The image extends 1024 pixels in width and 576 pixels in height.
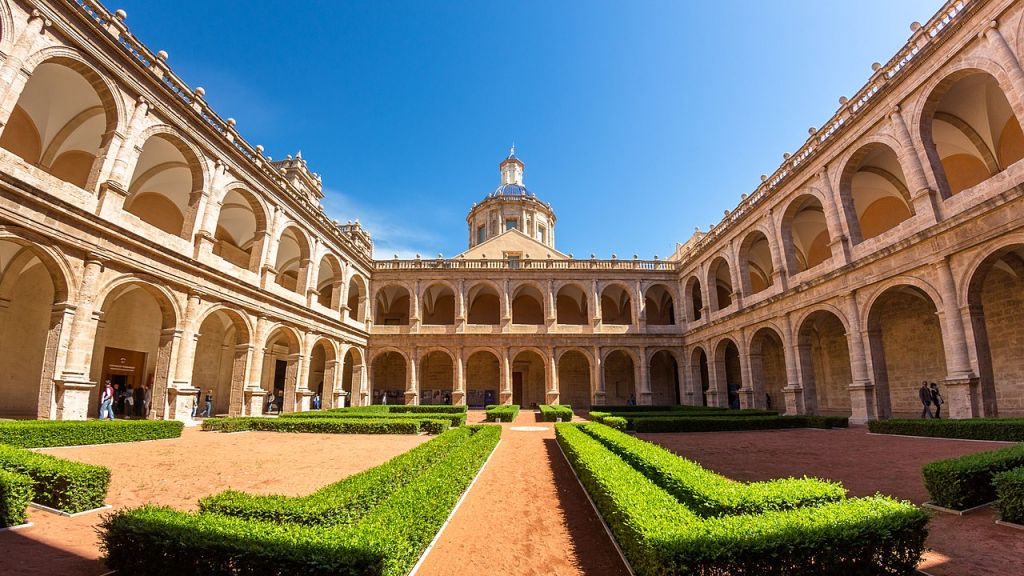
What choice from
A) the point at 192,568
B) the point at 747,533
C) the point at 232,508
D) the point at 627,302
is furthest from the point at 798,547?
the point at 627,302

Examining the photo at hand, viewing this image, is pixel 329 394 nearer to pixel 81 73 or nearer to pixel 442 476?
pixel 81 73

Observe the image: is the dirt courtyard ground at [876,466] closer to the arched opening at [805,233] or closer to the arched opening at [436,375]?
the arched opening at [805,233]

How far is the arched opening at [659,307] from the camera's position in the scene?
34031 millimetres

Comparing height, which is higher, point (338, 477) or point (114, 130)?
point (114, 130)

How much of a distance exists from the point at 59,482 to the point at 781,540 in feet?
24.9

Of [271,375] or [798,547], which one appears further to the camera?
[271,375]

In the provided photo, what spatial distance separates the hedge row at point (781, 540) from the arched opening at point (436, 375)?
3056cm

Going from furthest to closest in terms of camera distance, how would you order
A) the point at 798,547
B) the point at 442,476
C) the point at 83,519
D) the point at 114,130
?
the point at 114,130 → the point at 442,476 → the point at 83,519 → the point at 798,547

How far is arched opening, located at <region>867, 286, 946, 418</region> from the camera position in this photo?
17.5 meters

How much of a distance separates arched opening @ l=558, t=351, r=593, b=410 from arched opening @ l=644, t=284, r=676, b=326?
20.0ft

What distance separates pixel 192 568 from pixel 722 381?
27.1 meters

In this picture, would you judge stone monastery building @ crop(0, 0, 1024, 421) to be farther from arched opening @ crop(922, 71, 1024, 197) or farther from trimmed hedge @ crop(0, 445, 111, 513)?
trimmed hedge @ crop(0, 445, 111, 513)

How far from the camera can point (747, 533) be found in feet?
11.0

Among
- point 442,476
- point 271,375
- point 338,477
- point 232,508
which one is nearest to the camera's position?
point 232,508
